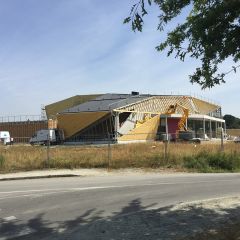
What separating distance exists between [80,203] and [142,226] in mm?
4160

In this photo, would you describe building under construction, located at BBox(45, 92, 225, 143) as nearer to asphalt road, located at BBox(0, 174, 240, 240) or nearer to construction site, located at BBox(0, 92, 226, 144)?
construction site, located at BBox(0, 92, 226, 144)

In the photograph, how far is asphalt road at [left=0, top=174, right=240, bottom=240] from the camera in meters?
10.5

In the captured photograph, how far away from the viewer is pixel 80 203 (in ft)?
46.3

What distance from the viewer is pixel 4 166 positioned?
27109 millimetres

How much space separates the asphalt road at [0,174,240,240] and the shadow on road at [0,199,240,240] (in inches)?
0.7

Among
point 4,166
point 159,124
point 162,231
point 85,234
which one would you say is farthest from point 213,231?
point 159,124

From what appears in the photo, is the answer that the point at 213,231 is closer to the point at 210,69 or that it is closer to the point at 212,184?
the point at 210,69

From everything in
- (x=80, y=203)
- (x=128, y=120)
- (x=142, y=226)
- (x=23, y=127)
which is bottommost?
(x=142, y=226)

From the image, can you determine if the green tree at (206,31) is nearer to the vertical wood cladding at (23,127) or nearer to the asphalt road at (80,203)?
the asphalt road at (80,203)

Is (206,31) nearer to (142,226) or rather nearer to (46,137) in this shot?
(142,226)

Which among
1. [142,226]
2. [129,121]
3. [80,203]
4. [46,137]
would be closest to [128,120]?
[129,121]

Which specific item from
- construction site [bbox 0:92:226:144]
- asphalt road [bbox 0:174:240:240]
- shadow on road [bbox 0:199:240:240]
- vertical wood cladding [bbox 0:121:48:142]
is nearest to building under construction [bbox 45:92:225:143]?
construction site [bbox 0:92:226:144]

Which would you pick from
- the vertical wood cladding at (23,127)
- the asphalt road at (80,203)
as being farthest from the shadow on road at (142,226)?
the vertical wood cladding at (23,127)

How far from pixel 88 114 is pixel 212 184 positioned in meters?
60.3
